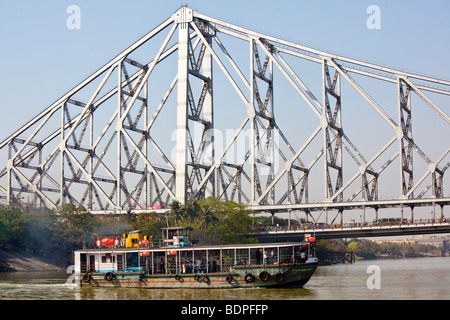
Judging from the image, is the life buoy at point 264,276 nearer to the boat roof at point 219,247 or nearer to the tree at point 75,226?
the boat roof at point 219,247

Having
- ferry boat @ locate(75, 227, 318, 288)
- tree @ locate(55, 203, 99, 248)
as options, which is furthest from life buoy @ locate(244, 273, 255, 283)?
tree @ locate(55, 203, 99, 248)

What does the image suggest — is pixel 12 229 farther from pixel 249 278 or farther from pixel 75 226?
pixel 249 278

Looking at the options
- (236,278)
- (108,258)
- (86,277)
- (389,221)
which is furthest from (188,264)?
(389,221)

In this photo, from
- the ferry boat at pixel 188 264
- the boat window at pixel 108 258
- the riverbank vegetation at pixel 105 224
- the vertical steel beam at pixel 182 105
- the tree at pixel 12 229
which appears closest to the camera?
the ferry boat at pixel 188 264

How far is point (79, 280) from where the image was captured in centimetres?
5978

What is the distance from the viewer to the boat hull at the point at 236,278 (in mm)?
53781

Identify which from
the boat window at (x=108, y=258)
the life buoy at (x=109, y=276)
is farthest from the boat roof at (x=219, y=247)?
the life buoy at (x=109, y=276)

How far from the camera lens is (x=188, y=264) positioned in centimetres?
5691

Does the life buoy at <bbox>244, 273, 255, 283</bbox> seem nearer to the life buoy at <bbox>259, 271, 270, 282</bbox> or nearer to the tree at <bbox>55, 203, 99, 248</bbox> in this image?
the life buoy at <bbox>259, 271, 270, 282</bbox>

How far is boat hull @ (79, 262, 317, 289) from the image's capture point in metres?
53.8

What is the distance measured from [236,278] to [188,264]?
4.78 metres

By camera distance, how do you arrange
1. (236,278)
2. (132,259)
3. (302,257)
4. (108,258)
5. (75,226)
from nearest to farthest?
(236,278), (302,257), (132,259), (108,258), (75,226)

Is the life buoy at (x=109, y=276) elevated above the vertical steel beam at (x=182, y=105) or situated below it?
below
